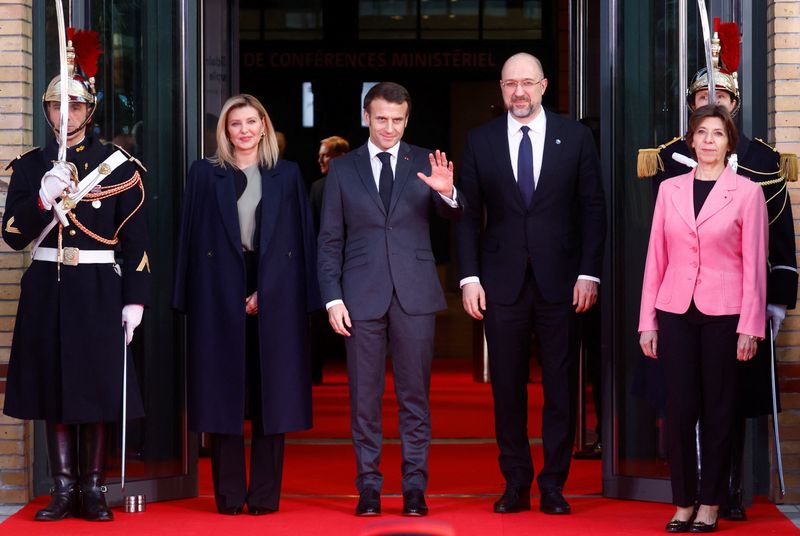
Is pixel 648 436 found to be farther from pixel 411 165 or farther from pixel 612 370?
pixel 411 165

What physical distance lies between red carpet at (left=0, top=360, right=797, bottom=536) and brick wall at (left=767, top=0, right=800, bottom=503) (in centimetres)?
27

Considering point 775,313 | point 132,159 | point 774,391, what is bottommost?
point 774,391

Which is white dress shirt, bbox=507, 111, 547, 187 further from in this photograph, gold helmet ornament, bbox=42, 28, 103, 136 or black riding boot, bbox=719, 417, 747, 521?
gold helmet ornament, bbox=42, 28, 103, 136

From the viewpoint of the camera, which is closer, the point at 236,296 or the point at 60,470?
the point at 60,470

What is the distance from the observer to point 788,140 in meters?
6.26

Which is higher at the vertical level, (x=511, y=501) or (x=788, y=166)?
(x=788, y=166)

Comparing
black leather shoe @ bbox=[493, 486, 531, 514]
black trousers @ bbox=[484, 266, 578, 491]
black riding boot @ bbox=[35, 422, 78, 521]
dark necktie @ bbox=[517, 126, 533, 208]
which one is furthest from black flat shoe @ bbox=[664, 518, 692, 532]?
black riding boot @ bbox=[35, 422, 78, 521]

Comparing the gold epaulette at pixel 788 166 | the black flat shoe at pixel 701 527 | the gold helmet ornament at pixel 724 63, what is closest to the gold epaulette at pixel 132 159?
the gold helmet ornament at pixel 724 63

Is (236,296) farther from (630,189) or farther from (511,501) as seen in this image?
(630,189)

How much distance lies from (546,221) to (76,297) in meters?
1.85

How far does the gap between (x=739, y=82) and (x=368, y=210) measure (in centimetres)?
169

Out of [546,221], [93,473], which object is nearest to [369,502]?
[93,473]

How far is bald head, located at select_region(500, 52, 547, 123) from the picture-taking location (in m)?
5.82

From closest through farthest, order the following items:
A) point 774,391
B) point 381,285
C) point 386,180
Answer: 1. point 774,391
2. point 381,285
3. point 386,180
